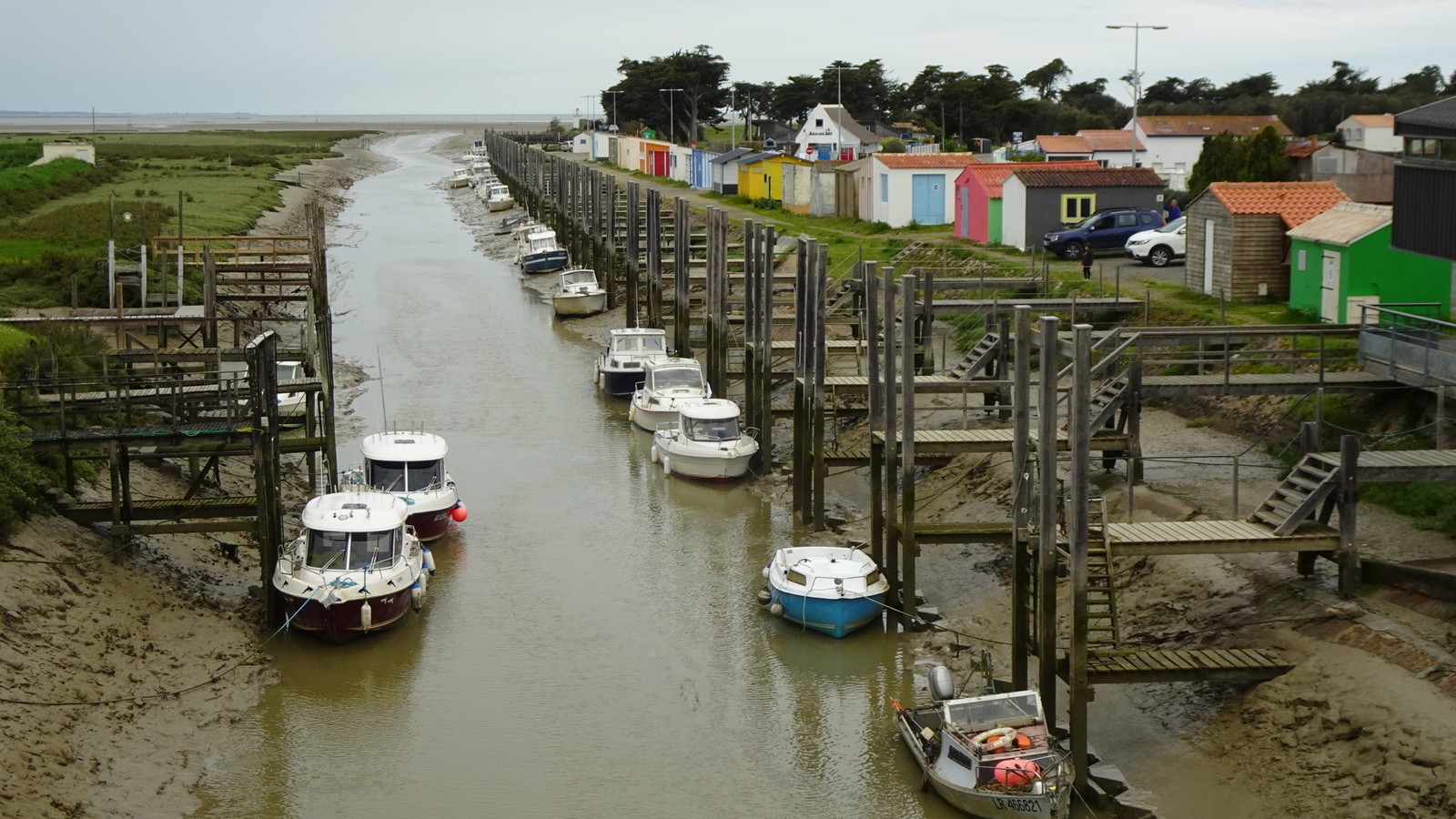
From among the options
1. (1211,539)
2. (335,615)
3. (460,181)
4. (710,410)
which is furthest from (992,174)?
(460,181)

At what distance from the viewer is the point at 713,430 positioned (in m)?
34.2

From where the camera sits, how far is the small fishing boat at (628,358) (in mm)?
43312

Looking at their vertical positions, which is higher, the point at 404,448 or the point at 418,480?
the point at 404,448

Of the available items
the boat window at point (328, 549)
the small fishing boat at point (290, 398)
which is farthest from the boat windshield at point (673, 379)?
the boat window at point (328, 549)

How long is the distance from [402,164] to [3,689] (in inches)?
6718

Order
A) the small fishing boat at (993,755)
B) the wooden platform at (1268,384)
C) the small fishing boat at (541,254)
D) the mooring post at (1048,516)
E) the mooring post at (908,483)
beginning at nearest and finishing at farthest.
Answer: the small fishing boat at (993,755), the mooring post at (1048,516), the mooring post at (908,483), the wooden platform at (1268,384), the small fishing boat at (541,254)

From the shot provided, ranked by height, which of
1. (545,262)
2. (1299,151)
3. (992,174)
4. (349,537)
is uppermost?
(1299,151)

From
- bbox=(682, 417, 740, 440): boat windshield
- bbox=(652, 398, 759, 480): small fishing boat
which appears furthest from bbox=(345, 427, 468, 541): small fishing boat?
bbox=(682, 417, 740, 440): boat windshield

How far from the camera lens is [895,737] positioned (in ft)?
67.9

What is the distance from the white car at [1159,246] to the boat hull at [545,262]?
33236mm

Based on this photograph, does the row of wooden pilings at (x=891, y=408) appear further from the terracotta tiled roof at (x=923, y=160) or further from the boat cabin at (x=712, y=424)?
the terracotta tiled roof at (x=923, y=160)

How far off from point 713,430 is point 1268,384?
12.4 meters

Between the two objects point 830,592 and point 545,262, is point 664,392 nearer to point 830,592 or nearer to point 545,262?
point 830,592

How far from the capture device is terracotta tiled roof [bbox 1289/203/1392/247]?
29.9 metres
